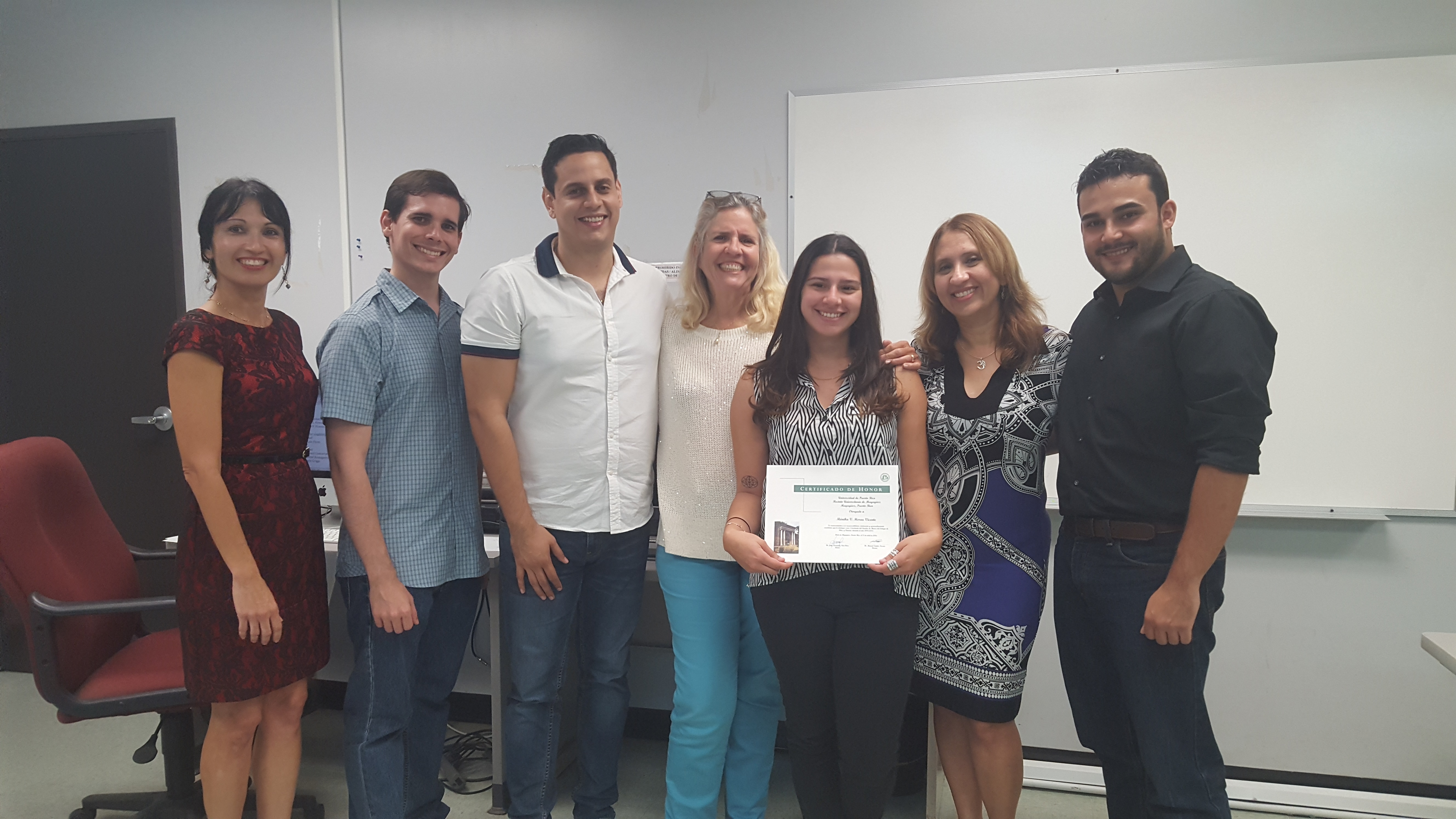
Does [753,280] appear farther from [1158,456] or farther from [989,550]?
[1158,456]

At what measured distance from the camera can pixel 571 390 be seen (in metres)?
1.69

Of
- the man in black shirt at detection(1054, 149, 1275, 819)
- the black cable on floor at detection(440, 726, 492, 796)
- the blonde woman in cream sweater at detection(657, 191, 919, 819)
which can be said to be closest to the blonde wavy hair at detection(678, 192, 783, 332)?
the blonde woman in cream sweater at detection(657, 191, 919, 819)

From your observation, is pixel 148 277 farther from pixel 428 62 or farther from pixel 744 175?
pixel 744 175

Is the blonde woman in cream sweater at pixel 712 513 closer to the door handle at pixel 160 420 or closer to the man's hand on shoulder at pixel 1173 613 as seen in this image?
the man's hand on shoulder at pixel 1173 613

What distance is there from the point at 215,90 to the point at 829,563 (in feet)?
10.5

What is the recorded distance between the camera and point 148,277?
3104mm

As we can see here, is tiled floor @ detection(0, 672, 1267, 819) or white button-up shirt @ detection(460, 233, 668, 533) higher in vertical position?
white button-up shirt @ detection(460, 233, 668, 533)

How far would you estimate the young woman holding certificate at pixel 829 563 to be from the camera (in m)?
1.44

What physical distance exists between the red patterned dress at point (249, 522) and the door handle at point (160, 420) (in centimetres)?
189

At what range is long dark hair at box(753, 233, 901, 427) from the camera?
1.49 metres

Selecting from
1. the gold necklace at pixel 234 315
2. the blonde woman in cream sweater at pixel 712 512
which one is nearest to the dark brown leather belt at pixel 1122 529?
the blonde woman in cream sweater at pixel 712 512

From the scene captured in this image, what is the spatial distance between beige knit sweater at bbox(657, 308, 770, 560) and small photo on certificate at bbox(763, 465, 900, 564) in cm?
19

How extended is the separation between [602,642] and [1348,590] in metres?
2.30

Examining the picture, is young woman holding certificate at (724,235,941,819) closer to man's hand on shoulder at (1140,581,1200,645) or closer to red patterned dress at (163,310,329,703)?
man's hand on shoulder at (1140,581,1200,645)
